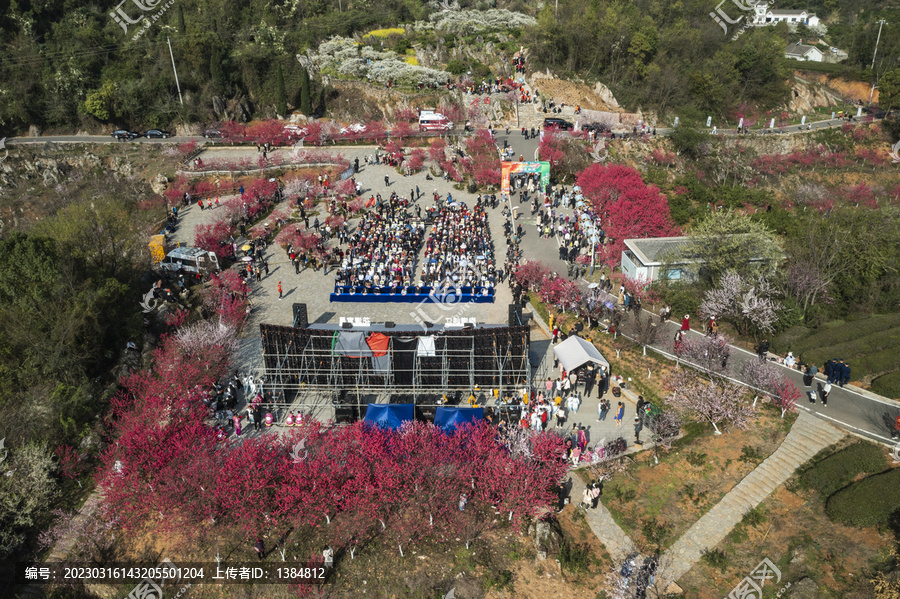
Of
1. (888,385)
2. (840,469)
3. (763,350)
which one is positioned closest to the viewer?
(840,469)

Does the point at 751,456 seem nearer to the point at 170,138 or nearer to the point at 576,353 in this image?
the point at 576,353

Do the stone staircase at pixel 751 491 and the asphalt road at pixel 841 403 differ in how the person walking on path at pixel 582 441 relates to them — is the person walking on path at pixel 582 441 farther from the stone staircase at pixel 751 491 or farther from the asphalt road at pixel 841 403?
the asphalt road at pixel 841 403

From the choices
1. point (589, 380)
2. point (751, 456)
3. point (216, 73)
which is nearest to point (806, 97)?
point (589, 380)

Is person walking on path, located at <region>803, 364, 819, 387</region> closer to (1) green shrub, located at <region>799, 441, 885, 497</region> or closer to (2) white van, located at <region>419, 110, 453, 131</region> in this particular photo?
(1) green shrub, located at <region>799, 441, 885, 497</region>

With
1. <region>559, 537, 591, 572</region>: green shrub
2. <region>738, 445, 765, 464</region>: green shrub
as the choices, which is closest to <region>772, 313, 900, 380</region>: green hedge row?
<region>738, 445, 765, 464</region>: green shrub

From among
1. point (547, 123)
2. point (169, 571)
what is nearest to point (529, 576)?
point (169, 571)
